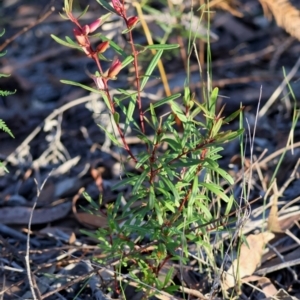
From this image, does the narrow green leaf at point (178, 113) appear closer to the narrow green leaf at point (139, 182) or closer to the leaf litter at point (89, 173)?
the narrow green leaf at point (139, 182)

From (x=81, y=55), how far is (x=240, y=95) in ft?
4.42

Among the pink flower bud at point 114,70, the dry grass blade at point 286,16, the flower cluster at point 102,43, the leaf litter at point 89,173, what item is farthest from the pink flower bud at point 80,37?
the dry grass blade at point 286,16

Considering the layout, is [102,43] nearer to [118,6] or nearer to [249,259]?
[118,6]

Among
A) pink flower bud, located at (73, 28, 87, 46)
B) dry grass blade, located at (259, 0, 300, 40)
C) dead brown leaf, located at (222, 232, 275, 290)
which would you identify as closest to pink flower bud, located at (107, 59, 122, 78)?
pink flower bud, located at (73, 28, 87, 46)

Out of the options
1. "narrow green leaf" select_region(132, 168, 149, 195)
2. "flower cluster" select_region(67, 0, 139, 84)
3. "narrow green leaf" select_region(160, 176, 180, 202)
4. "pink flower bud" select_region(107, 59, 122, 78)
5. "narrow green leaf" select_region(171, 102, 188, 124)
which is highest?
"flower cluster" select_region(67, 0, 139, 84)

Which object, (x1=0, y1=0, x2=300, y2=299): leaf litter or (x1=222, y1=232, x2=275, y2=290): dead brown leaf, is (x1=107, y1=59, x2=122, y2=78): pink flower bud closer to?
(x1=0, y1=0, x2=300, y2=299): leaf litter

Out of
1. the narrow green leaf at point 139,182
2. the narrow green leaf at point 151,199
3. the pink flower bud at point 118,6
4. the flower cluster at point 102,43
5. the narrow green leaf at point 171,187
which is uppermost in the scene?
the pink flower bud at point 118,6

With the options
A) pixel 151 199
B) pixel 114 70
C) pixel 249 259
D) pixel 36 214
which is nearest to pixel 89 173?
pixel 36 214

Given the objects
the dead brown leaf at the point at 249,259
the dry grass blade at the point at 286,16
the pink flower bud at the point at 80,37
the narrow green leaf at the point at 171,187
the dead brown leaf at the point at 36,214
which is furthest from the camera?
the dead brown leaf at the point at 36,214

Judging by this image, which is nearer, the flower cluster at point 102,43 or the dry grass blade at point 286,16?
the flower cluster at point 102,43

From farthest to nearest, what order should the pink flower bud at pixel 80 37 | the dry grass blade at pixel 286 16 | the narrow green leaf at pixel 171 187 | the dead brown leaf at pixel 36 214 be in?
the dead brown leaf at pixel 36 214
the dry grass blade at pixel 286 16
the narrow green leaf at pixel 171 187
the pink flower bud at pixel 80 37

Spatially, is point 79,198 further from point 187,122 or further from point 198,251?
point 187,122

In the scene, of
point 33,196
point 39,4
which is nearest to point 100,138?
point 33,196

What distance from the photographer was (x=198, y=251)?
2.30 m
